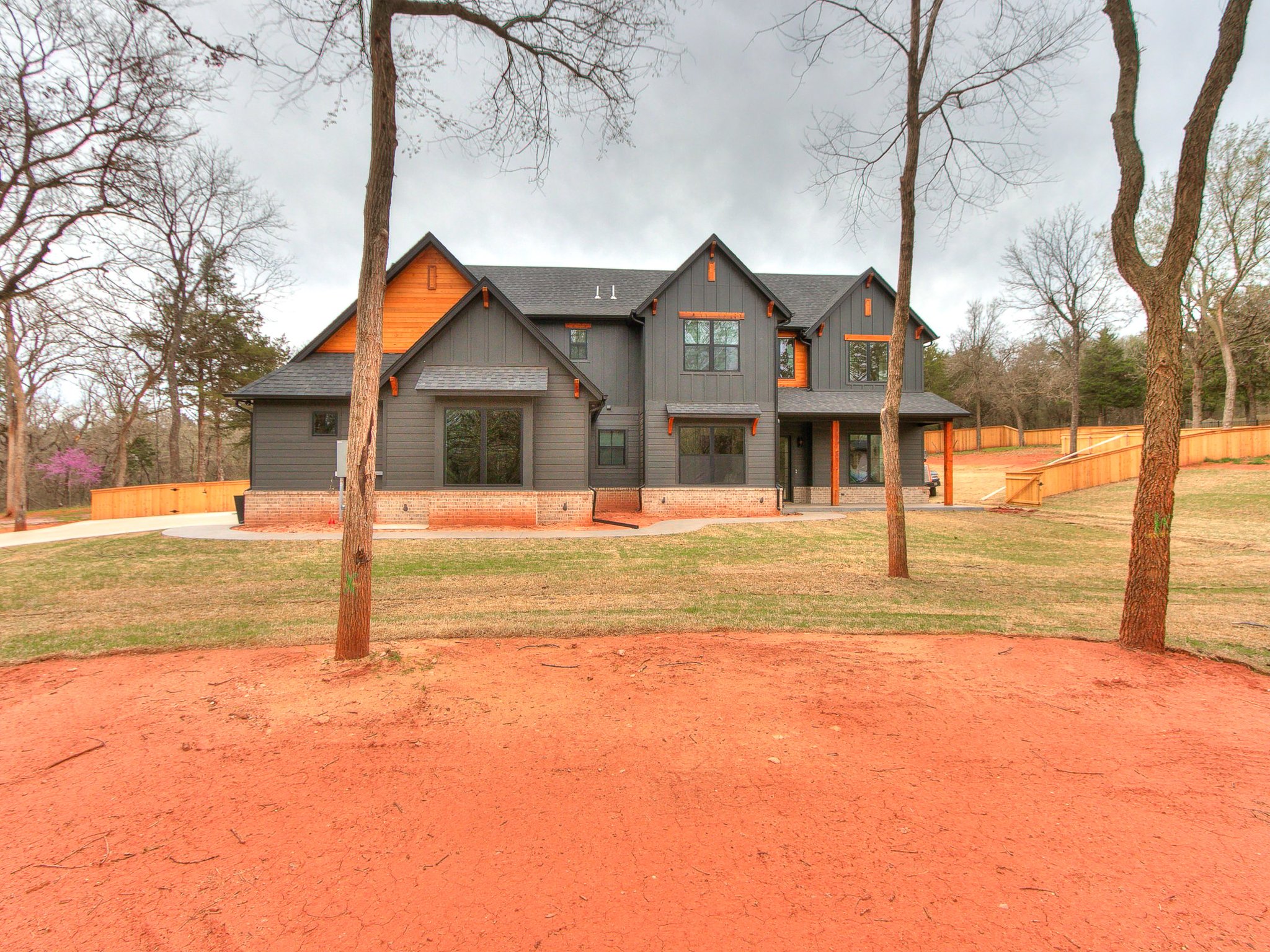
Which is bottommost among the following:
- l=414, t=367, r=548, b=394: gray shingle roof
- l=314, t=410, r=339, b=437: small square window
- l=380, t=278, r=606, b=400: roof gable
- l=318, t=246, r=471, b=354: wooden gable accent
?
l=314, t=410, r=339, b=437: small square window

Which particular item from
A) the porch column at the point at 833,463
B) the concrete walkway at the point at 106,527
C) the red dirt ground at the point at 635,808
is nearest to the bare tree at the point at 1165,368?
the red dirt ground at the point at 635,808

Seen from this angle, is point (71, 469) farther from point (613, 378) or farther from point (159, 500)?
point (613, 378)

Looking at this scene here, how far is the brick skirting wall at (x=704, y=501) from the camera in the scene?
1800 centimetres

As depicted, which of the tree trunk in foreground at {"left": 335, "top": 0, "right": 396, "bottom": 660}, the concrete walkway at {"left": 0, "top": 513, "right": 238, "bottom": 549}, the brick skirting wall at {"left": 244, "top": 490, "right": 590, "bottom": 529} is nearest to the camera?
the tree trunk in foreground at {"left": 335, "top": 0, "right": 396, "bottom": 660}

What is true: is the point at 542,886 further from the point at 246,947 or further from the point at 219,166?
the point at 219,166

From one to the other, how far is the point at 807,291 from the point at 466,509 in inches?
663

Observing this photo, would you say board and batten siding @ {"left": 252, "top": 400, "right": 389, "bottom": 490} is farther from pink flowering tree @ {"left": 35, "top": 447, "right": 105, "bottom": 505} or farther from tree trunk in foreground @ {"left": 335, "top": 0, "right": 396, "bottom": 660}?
pink flowering tree @ {"left": 35, "top": 447, "right": 105, "bottom": 505}

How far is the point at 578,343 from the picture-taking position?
1981 cm

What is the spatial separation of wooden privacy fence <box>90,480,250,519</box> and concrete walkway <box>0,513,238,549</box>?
94cm

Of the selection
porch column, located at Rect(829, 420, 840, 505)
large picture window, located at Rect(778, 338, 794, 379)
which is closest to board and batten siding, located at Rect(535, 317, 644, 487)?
large picture window, located at Rect(778, 338, 794, 379)

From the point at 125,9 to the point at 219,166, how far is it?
61.0 ft

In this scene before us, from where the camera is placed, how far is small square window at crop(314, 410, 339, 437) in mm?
16172

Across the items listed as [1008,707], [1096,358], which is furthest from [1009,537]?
[1096,358]

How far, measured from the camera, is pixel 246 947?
6.84ft
